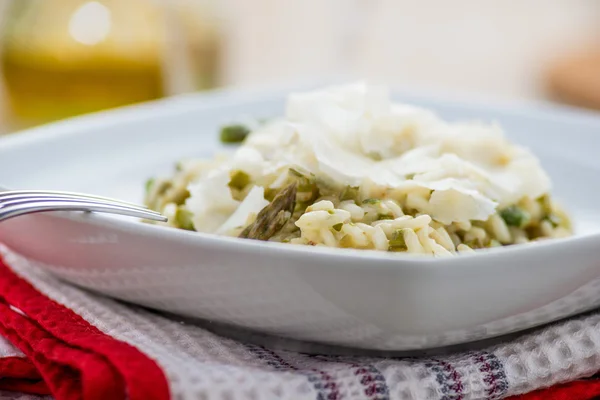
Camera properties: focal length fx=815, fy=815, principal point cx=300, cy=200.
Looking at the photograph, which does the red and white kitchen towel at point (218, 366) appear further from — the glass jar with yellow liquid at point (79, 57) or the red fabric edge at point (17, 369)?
the glass jar with yellow liquid at point (79, 57)

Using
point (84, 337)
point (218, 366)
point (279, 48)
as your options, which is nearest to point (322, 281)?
point (218, 366)

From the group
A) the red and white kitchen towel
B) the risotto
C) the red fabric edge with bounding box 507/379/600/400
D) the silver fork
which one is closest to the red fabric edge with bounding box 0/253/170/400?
the red and white kitchen towel

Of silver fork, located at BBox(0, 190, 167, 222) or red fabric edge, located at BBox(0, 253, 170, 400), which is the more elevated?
silver fork, located at BBox(0, 190, 167, 222)

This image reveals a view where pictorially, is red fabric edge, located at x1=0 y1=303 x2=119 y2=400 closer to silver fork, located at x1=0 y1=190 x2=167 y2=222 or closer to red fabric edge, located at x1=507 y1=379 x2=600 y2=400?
silver fork, located at x1=0 y1=190 x2=167 y2=222

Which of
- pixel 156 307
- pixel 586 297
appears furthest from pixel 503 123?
pixel 156 307

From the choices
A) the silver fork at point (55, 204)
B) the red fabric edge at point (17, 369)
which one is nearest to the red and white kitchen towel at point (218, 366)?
the red fabric edge at point (17, 369)

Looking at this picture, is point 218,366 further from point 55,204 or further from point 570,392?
point 570,392
